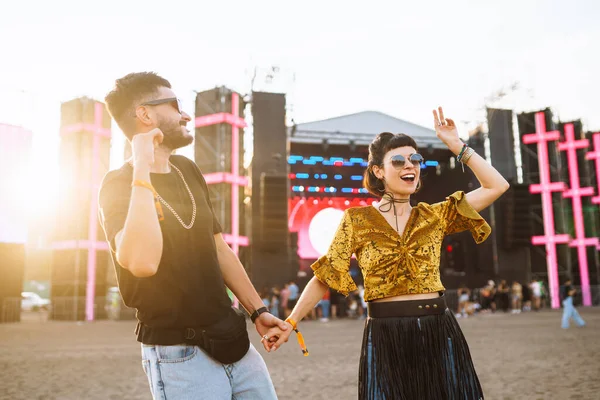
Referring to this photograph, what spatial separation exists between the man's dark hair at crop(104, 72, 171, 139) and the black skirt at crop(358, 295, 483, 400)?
1.49 m

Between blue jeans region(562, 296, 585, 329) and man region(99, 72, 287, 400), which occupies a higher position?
man region(99, 72, 287, 400)

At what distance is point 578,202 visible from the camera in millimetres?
28844

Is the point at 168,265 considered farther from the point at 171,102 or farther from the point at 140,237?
the point at 171,102

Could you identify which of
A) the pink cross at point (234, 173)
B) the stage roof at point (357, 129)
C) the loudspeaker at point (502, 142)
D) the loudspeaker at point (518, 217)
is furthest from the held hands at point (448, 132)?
the loudspeaker at point (502, 142)

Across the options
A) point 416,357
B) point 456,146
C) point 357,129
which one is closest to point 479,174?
point 456,146

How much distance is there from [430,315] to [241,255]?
782 inches

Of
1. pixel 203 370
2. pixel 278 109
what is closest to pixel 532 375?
pixel 203 370

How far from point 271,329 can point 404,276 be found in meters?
0.75

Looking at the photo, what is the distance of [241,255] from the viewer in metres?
22.4

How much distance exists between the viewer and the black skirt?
2674 millimetres

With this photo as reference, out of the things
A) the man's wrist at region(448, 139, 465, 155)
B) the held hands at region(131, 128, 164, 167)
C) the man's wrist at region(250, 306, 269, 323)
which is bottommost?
the man's wrist at region(250, 306, 269, 323)

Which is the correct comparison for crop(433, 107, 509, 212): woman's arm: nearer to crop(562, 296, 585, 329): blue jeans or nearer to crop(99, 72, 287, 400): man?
crop(99, 72, 287, 400): man

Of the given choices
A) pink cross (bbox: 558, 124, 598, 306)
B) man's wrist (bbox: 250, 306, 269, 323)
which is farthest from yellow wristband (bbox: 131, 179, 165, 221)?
pink cross (bbox: 558, 124, 598, 306)

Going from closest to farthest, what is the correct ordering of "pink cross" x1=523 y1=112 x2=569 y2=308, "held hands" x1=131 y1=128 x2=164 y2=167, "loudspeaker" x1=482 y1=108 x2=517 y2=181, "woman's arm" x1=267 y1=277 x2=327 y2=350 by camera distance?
"held hands" x1=131 y1=128 x2=164 y2=167
"woman's arm" x1=267 y1=277 x2=327 y2=350
"pink cross" x1=523 y1=112 x2=569 y2=308
"loudspeaker" x1=482 y1=108 x2=517 y2=181
